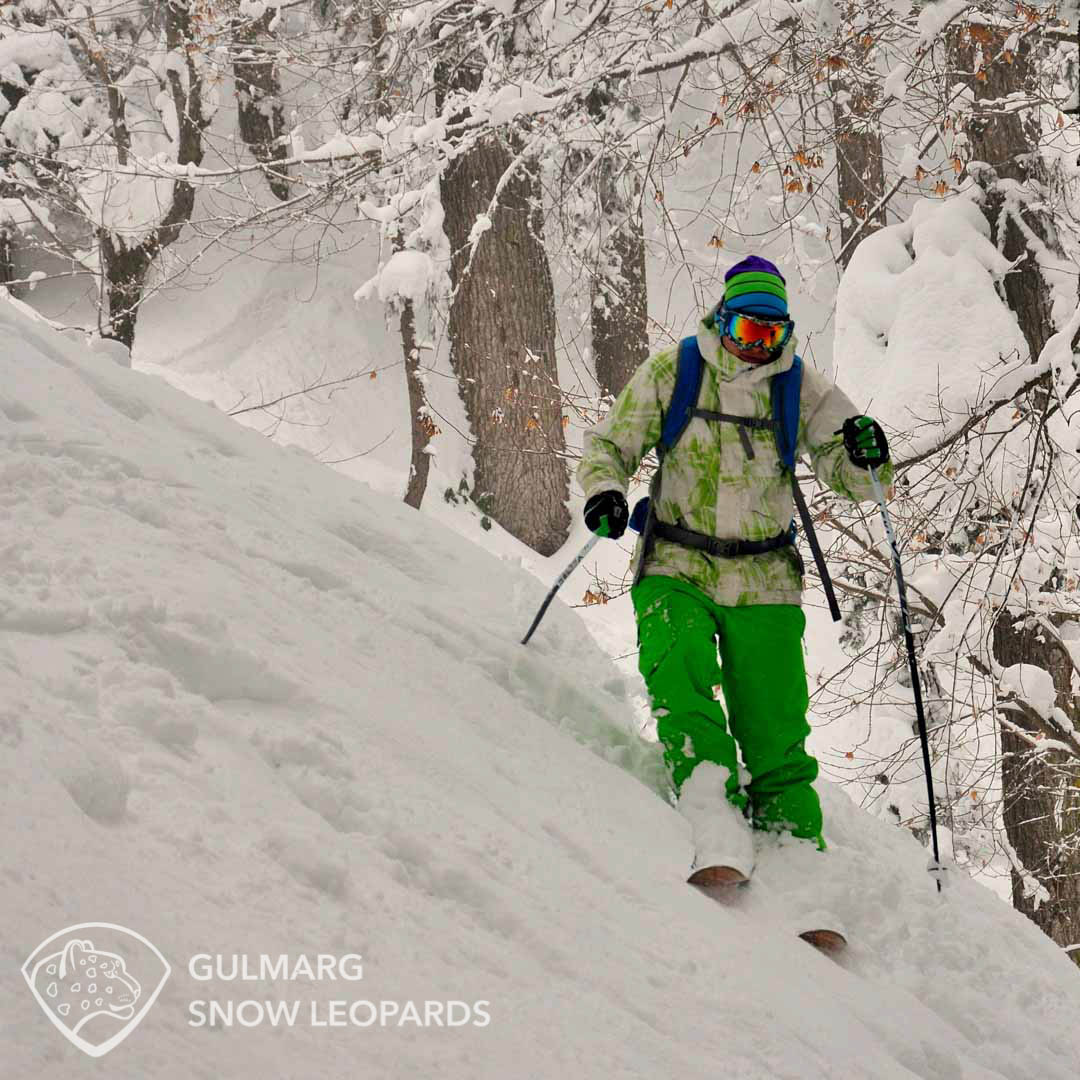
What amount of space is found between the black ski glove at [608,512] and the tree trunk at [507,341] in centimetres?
706

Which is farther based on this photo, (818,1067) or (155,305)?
(155,305)

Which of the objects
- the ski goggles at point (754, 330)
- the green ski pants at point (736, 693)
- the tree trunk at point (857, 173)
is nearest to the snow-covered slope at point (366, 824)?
the green ski pants at point (736, 693)

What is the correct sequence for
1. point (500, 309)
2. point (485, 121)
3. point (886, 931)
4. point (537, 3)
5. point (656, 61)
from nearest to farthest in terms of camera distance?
point (886, 931) < point (656, 61) < point (537, 3) < point (485, 121) < point (500, 309)

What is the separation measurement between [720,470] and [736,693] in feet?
2.31

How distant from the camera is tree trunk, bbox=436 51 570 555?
10703mm

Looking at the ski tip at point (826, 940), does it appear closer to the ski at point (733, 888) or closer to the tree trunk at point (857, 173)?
the ski at point (733, 888)

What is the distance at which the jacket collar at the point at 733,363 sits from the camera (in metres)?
3.68

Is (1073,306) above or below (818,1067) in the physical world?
above

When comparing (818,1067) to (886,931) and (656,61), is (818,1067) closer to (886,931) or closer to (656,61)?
(886,931)


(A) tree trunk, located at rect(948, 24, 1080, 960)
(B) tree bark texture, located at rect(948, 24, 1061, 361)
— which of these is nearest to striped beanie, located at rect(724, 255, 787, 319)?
(A) tree trunk, located at rect(948, 24, 1080, 960)

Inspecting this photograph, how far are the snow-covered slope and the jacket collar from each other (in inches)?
41.8

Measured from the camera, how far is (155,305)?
15070mm

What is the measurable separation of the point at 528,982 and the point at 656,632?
4.96ft

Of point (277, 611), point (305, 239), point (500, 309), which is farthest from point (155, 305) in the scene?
point (277, 611)
